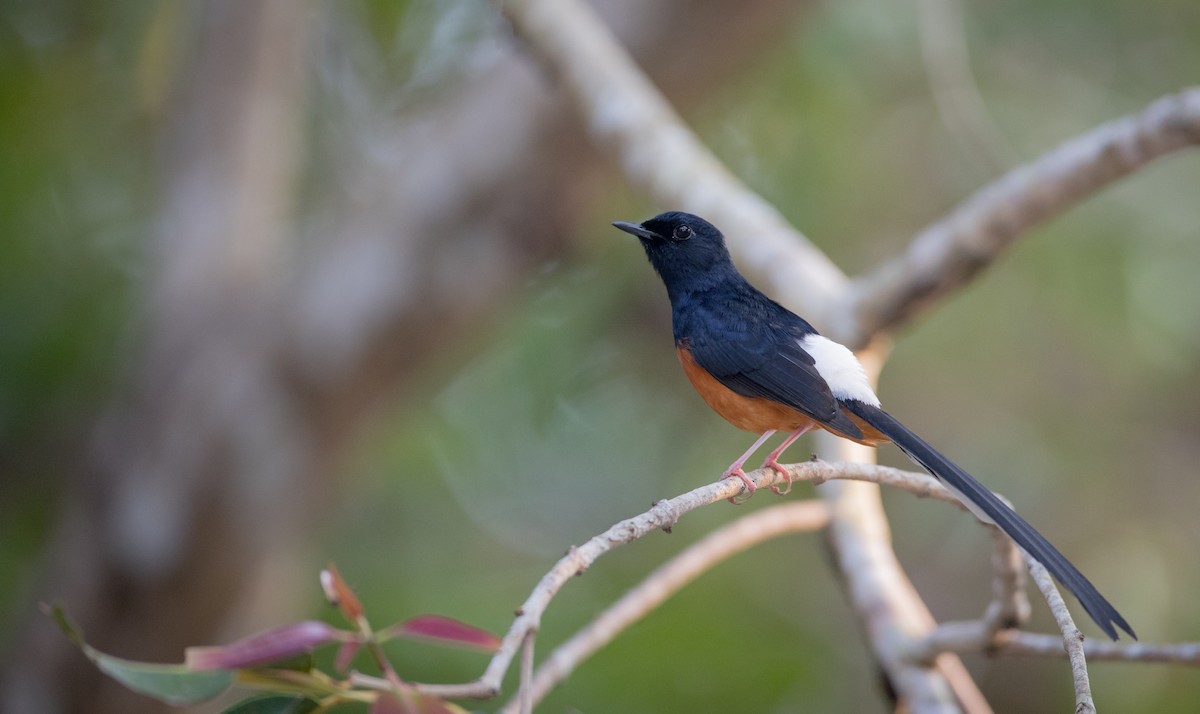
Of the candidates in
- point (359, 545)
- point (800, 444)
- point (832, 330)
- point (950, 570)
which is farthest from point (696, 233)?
point (359, 545)

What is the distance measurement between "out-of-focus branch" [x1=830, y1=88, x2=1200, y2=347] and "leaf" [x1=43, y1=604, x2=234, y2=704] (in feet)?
6.81

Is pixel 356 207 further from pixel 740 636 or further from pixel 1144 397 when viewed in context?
pixel 1144 397

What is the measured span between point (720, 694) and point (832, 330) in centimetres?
246

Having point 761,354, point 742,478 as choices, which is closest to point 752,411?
point 761,354

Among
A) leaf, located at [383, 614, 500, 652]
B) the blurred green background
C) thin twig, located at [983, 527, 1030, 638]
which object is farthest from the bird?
the blurred green background

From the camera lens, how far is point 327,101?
310 inches

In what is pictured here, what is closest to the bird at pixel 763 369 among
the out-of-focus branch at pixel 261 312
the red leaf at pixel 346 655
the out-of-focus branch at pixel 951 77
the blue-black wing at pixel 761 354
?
the blue-black wing at pixel 761 354

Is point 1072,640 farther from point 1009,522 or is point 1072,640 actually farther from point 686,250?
point 686,250

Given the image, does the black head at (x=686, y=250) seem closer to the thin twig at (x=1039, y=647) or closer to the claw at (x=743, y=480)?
the claw at (x=743, y=480)

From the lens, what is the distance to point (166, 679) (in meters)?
1.85

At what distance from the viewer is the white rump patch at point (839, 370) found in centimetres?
275

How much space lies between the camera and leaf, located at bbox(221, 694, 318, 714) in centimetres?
183

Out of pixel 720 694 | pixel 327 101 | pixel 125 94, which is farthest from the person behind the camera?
pixel 327 101

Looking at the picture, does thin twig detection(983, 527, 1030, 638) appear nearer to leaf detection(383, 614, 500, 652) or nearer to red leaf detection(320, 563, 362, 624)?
leaf detection(383, 614, 500, 652)
